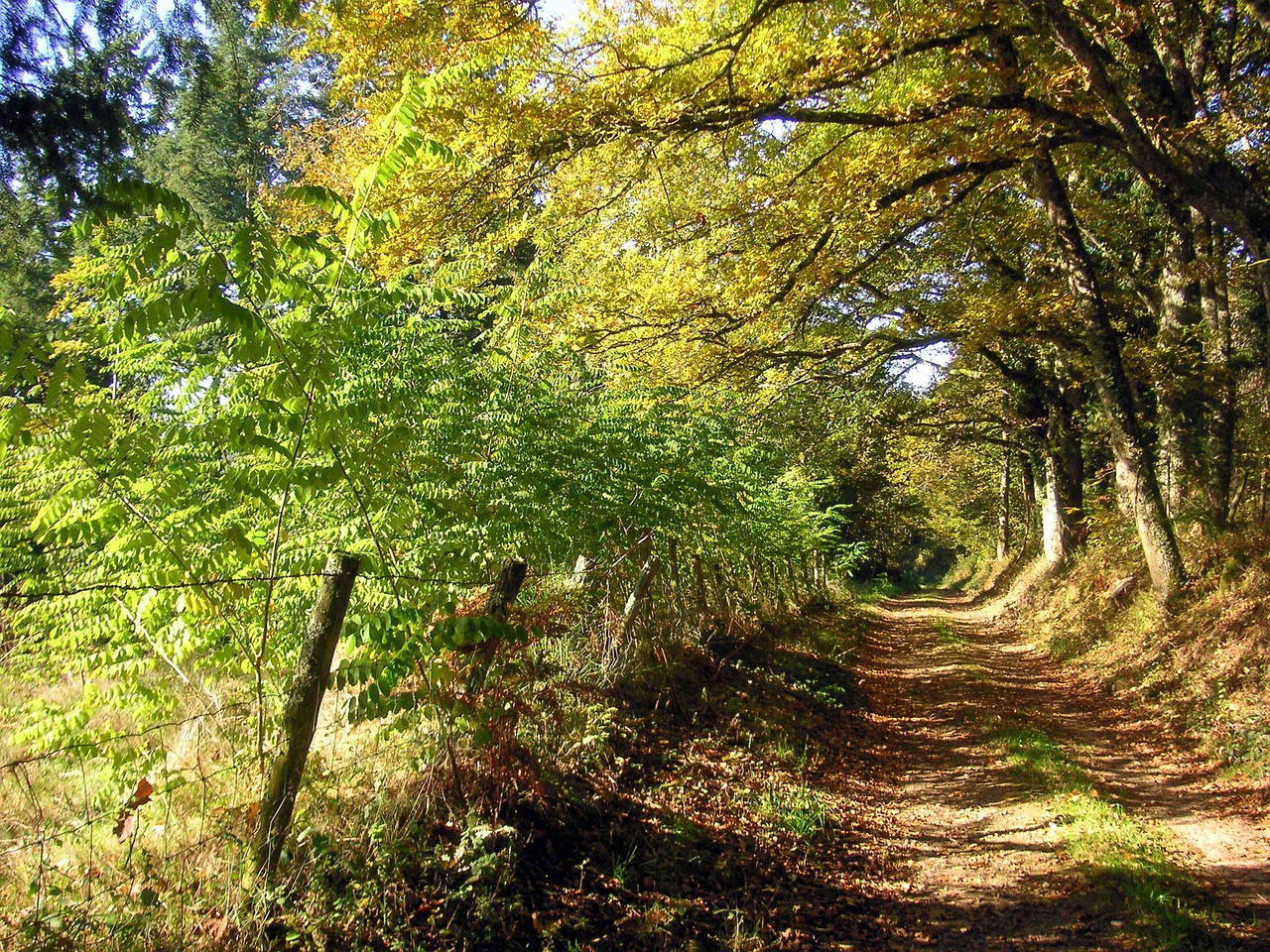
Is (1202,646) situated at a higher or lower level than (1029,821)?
higher

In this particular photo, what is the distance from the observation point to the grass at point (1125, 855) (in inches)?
171

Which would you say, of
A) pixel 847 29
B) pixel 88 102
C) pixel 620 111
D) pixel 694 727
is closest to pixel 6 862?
pixel 88 102

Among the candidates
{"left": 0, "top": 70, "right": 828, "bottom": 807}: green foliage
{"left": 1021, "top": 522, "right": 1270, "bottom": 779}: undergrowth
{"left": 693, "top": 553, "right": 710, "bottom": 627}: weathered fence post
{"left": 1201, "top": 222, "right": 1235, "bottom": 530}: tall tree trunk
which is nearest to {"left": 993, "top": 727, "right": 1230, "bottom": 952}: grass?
{"left": 1021, "top": 522, "right": 1270, "bottom": 779}: undergrowth

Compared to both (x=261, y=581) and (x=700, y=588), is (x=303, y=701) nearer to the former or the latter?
(x=261, y=581)

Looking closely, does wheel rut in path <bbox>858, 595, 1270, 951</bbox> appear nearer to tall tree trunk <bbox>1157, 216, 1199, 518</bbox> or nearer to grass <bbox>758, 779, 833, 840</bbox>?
grass <bbox>758, 779, 833, 840</bbox>

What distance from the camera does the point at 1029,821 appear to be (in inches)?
239

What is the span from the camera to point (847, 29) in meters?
8.45

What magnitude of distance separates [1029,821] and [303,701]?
18.6 feet

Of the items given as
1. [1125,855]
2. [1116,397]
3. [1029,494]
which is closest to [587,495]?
[1125,855]

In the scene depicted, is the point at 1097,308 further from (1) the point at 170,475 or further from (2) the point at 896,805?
(1) the point at 170,475

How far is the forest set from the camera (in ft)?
10.7

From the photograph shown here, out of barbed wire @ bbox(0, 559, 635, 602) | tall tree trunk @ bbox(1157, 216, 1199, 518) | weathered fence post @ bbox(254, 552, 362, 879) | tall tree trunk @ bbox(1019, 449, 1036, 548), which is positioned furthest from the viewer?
tall tree trunk @ bbox(1019, 449, 1036, 548)

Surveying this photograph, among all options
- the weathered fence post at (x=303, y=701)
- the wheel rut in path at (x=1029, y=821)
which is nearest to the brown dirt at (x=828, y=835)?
the wheel rut in path at (x=1029, y=821)

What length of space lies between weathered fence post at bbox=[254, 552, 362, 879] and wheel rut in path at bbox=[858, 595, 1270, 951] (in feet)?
11.9
